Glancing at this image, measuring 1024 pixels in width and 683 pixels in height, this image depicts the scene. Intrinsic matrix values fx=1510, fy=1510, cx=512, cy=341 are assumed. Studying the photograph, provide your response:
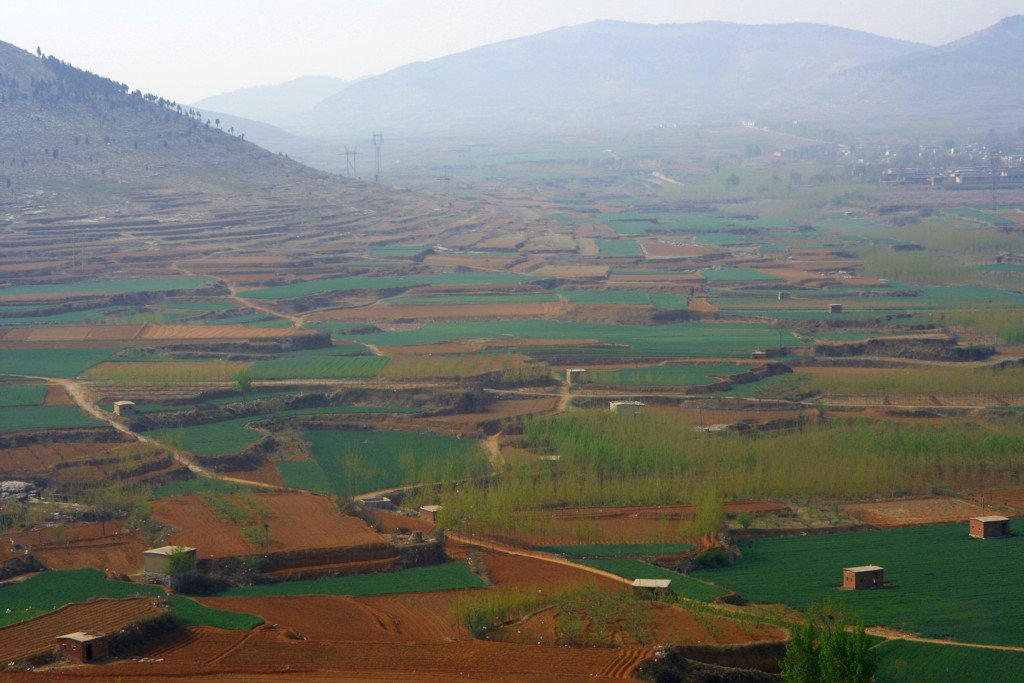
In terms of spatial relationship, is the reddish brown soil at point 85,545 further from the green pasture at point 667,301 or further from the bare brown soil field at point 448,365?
the green pasture at point 667,301

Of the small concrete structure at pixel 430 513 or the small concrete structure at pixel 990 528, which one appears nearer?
the small concrete structure at pixel 990 528

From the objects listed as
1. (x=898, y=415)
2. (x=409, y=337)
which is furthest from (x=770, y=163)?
(x=898, y=415)

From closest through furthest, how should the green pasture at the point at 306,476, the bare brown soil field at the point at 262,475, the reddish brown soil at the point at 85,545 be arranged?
the reddish brown soil at the point at 85,545 → the green pasture at the point at 306,476 → the bare brown soil field at the point at 262,475

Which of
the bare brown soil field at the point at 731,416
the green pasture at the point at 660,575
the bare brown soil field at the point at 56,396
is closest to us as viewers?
the green pasture at the point at 660,575

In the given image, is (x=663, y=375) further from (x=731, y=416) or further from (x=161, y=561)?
(x=161, y=561)

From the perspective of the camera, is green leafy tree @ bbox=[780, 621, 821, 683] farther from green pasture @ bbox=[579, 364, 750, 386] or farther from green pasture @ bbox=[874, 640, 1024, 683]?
green pasture @ bbox=[579, 364, 750, 386]

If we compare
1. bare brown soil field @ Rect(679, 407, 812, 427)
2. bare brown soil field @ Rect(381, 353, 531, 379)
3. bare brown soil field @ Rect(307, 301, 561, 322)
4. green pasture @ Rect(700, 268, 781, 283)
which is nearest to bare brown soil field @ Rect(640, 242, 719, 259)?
green pasture @ Rect(700, 268, 781, 283)

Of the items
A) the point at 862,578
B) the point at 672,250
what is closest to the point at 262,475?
the point at 862,578

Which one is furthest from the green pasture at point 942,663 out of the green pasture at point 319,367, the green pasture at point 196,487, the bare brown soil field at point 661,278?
the bare brown soil field at point 661,278
